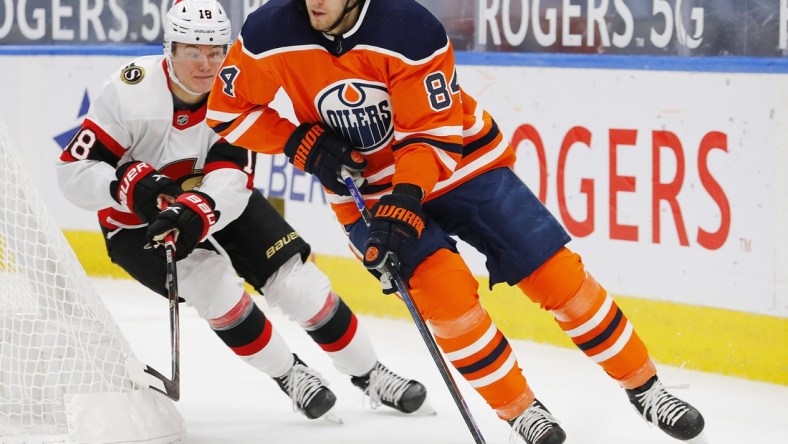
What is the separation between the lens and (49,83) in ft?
19.0

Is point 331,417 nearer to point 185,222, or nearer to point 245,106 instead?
point 185,222

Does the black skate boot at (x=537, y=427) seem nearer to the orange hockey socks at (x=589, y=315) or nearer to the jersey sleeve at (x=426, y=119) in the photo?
the orange hockey socks at (x=589, y=315)

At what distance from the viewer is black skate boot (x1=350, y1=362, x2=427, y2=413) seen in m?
→ 3.53

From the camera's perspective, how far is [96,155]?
3.35m

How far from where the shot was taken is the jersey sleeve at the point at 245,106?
3.00 meters

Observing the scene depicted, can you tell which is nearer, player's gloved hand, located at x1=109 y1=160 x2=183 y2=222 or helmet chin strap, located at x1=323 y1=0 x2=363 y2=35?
helmet chin strap, located at x1=323 y1=0 x2=363 y2=35

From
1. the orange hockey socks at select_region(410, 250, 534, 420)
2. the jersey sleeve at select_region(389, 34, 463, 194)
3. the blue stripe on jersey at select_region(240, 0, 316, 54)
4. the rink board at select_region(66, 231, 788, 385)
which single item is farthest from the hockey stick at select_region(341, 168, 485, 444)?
the rink board at select_region(66, 231, 788, 385)

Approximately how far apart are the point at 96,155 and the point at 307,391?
78 centimetres

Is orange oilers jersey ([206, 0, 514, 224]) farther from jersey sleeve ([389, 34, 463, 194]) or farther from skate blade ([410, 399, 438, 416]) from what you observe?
skate blade ([410, 399, 438, 416])

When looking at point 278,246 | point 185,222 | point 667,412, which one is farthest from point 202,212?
point 667,412

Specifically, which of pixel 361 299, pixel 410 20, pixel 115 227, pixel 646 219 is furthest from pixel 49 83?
pixel 410 20

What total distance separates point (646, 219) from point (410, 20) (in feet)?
4.95

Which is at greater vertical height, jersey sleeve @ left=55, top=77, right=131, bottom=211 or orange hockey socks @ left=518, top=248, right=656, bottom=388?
jersey sleeve @ left=55, top=77, right=131, bottom=211

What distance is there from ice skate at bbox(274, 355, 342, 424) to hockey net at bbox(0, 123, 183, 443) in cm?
33
